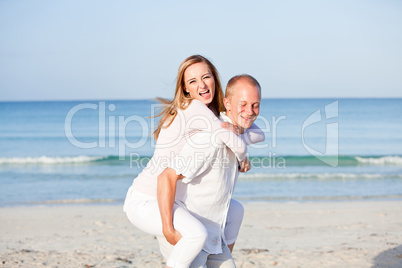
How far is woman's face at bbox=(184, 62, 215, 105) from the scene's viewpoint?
11.7ft

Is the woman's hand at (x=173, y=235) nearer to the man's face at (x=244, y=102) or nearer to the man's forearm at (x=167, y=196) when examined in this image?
the man's forearm at (x=167, y=196)

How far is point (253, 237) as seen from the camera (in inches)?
285

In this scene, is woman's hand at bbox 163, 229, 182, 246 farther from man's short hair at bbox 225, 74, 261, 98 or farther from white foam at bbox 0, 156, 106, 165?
white foam at bbox 0, 156, 106, 165

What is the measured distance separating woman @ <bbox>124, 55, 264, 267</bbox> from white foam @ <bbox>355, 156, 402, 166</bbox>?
1599 centimetres

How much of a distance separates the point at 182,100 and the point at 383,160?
16996mm

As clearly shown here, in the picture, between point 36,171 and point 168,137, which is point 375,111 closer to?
point 36,171

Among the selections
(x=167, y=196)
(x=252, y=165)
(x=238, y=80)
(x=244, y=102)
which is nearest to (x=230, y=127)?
(x=244, y=102)

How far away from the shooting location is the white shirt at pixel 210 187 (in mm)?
2742

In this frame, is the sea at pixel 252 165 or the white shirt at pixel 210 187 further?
the sea at pixel 252 165

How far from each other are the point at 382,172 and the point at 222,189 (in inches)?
554

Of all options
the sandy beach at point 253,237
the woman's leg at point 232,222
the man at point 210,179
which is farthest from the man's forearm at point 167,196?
the sandy beach at point 253,237

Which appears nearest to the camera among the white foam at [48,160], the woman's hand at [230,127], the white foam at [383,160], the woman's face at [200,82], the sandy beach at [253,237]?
the woman's hand at [230,127]

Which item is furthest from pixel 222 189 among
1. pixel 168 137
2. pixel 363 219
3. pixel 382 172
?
pixel 382 172

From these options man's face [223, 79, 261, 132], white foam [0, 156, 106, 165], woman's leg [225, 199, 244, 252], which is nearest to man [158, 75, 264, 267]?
man's face [223, 79, 261, 132]
